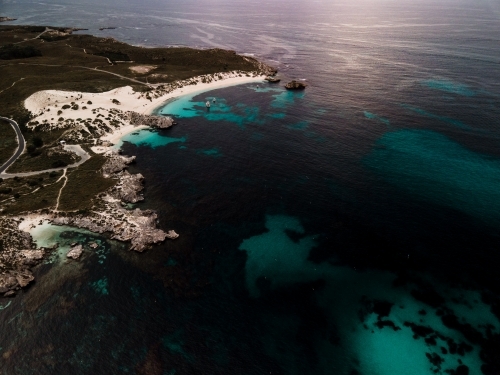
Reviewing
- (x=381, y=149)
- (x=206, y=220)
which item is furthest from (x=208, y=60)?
(x=206, y=220)

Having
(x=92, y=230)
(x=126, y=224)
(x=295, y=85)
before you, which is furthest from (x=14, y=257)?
(x=295, y=85)

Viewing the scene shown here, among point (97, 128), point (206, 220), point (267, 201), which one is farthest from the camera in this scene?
point (97, 128)

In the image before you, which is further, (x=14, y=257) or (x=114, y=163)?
(x=114, y=163)

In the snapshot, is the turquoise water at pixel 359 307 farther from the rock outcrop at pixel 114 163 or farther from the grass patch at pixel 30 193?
the grass patch at pixel 30 193

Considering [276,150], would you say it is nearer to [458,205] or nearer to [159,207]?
[159,207]

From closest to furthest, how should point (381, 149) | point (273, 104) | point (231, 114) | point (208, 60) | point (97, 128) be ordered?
1. point (381, 149)
2. point (97, 128)
3. point (231, 114)
4. point (273, 104)
5. point (208, 60)

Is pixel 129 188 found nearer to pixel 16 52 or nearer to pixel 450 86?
pixel 450 86
